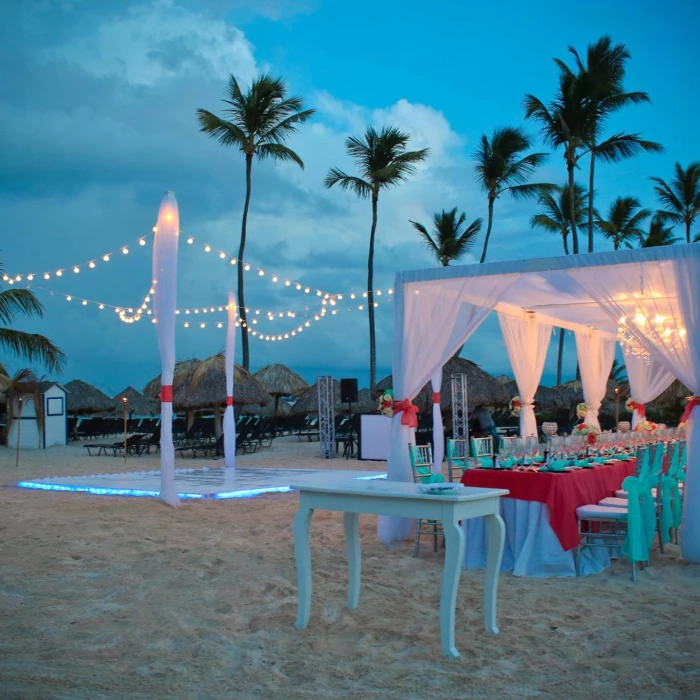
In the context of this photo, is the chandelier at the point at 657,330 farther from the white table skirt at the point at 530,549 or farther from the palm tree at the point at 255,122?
the palm tree at the point at 255,122

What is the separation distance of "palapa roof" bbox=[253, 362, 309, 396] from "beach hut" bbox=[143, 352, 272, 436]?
5939mm

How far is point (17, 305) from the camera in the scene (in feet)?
48.6

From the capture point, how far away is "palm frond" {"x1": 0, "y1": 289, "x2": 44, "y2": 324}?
1475 centimetres

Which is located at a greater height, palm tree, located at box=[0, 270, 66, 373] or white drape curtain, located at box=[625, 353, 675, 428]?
palm tree, located at box=[0, 270, 66, 373]

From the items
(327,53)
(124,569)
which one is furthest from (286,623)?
(327,53)

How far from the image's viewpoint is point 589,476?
6.18 metres

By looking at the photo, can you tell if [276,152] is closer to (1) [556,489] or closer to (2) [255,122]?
(2) [255,122]

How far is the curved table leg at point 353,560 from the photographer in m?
4.61

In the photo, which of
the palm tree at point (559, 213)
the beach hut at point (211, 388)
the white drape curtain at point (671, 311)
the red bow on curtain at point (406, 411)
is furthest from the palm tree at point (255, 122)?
the white drape curtain at point (671, 311)

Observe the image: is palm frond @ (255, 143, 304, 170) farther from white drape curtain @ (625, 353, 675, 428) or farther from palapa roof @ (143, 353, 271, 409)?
white drape curtain @ (625, 353, 675, 428)

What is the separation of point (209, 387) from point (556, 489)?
1467 centimetres


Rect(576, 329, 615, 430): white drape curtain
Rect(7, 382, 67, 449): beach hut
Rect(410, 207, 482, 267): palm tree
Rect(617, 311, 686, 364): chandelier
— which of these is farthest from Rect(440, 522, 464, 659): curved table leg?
Rect(410, 207, 482, 267): palm tree

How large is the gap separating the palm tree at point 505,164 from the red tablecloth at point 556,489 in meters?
20.9

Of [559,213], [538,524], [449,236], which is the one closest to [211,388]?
[449,236]
